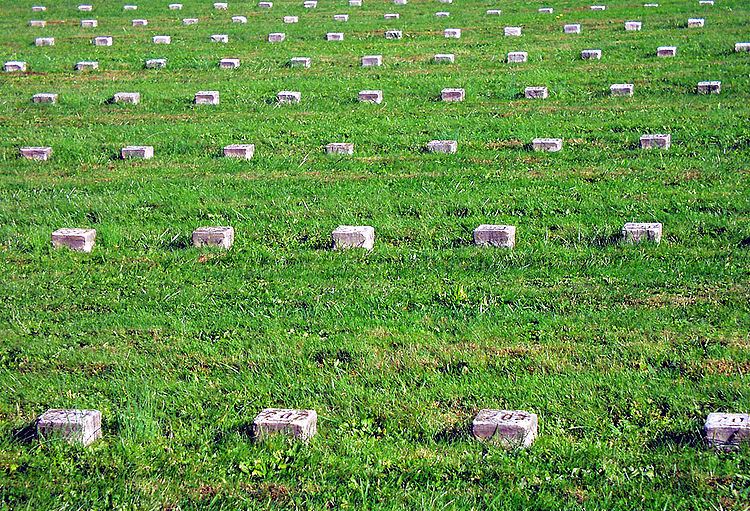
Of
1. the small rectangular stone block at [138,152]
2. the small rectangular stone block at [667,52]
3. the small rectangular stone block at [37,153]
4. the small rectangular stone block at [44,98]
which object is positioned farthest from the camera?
the small rectangular stone block at [667,52]

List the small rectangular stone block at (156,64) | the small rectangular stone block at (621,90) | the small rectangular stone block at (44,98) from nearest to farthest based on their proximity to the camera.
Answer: the small rectangular stone block at (621,90), the small rectangular stone block at (44,98), the small rectangular stone block at (156,64)

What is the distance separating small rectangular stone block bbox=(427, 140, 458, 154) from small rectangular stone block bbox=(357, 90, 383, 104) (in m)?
2.12

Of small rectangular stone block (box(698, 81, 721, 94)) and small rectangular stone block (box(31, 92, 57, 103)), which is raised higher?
small rectangular stone block (box(698, 81, 721, 94))

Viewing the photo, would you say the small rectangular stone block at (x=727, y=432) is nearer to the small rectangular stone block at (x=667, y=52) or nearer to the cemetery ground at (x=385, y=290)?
the cemetery ground at (x=385, y=290)

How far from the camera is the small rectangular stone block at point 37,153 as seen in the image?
1129 cm

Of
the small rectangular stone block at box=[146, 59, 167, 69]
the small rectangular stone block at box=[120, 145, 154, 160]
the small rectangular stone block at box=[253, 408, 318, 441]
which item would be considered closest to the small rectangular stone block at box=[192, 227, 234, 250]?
the small rectangular stone block at box=[120, 145, 154, 160]

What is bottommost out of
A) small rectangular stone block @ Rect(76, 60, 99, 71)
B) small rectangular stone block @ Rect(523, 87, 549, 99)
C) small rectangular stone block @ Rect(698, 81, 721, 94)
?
small rectangular stone block @ Rect(76, 60, 99, 71)

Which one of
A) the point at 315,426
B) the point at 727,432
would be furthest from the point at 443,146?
the point at 727,432

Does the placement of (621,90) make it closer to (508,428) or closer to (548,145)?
(548,145)

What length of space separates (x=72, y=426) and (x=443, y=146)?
6.06 meters

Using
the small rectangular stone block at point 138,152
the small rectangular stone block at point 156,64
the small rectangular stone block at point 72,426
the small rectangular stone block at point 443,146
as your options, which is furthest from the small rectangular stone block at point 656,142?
the small rectangular stone block at point 156,64

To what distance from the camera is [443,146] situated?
10844mm

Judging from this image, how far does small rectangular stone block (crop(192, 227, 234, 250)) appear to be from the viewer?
28.0ft

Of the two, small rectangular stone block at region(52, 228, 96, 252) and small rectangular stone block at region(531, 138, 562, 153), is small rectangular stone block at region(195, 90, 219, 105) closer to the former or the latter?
small rectangular stone block at region(531, 138, 562, 153)
